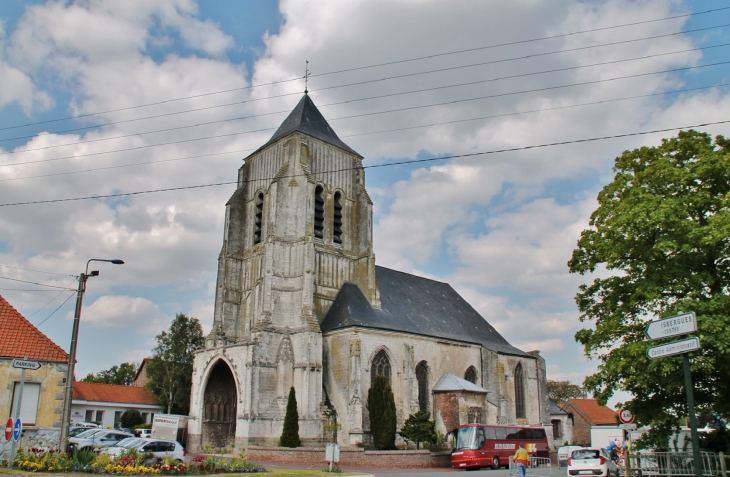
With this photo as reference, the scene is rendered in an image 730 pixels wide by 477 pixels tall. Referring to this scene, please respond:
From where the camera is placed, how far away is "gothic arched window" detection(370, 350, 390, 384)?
31969 mm

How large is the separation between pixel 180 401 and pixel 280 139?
26.0m

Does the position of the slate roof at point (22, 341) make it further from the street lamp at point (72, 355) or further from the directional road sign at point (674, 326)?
the directional road sign at point (674, 326)

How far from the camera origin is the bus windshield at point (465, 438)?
26016mm

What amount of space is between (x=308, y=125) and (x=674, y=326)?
104 ft

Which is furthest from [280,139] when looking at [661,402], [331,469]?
[661,402]

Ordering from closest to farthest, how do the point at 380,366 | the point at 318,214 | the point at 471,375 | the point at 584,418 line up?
the point at 380,366 → the point at 318,214 → the point at 471,375 → the point at 584,418

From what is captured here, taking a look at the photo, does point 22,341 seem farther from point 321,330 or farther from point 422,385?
point 422,385

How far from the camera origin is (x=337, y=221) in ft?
124

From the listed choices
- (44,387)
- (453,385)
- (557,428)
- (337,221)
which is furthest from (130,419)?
(557,428)

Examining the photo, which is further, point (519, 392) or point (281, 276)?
point (519, 392)

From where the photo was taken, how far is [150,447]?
2194cm

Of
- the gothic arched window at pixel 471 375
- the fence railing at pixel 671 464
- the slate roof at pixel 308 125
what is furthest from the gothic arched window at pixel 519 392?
the fence railing at pixel 671 464

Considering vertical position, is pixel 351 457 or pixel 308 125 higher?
pixel 308 125

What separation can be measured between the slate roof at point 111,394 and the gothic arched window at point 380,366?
28.3m
